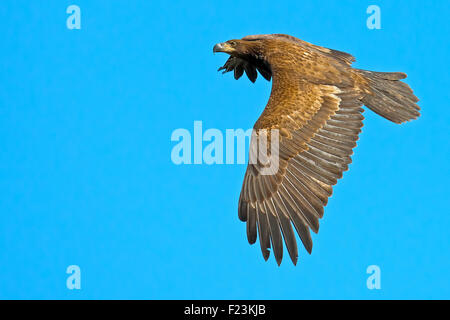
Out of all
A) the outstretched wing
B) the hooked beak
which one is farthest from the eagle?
the hooked beak

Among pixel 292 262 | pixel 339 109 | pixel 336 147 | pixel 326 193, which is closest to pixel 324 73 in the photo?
pixel 339 109

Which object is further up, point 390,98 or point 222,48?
point 222,48

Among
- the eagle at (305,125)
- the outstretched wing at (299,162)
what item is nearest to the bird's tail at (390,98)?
the eagle at (305,125)

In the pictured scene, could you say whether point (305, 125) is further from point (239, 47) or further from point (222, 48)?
point (222, 48)

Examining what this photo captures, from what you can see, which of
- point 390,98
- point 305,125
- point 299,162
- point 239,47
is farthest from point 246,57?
point 299,162

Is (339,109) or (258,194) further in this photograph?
(339,109)

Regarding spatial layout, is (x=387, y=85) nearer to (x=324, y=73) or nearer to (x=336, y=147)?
(x=324, y=73)
